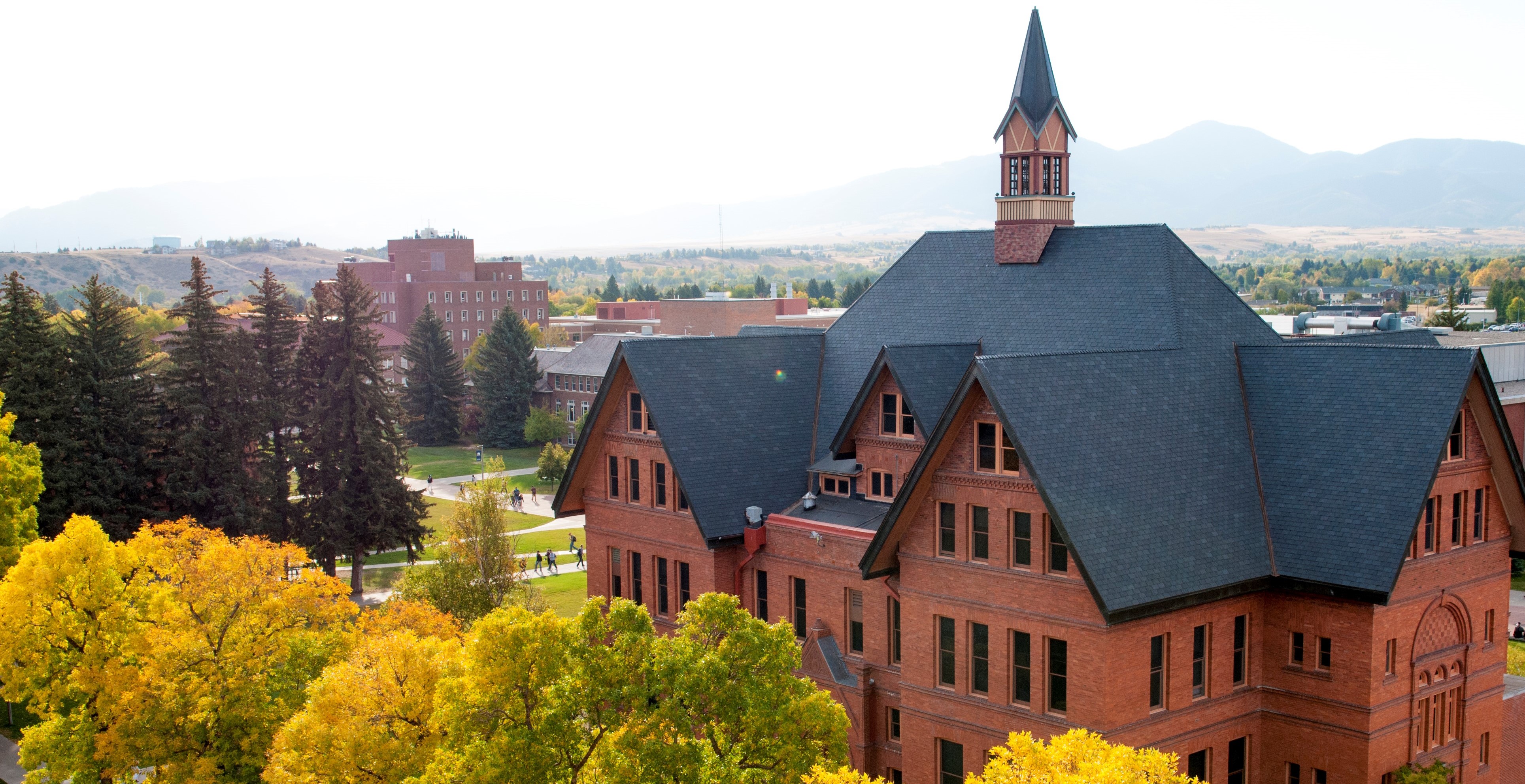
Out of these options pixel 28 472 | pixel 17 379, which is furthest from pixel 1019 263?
pixel 17 379

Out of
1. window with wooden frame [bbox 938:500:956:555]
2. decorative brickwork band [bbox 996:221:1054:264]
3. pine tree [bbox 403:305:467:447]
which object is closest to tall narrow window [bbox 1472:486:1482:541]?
window with wooden frame [bbox 938:500:956:555]

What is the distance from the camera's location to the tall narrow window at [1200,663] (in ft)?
100

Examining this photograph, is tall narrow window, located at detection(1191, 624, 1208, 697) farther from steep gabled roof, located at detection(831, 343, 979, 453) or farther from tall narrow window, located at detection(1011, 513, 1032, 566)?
steep gabled roof, located at detection(831, 343, 979, 453)

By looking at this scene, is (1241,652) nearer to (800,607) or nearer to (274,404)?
(800,607)

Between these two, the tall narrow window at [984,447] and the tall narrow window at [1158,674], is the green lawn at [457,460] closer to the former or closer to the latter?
the tall narrow window at [984,447]

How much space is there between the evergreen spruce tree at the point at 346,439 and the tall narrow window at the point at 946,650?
40.5 m

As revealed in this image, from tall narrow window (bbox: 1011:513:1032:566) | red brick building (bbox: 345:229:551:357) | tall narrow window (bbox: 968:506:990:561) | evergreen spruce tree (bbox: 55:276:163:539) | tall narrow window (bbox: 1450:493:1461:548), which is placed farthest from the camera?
red brick building (bbox: 345:229:551:357)

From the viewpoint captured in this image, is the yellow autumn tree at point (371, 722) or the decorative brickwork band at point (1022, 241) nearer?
the yellow autumn tree at point (371, 722)

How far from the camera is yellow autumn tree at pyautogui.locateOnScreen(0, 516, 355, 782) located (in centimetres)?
3366

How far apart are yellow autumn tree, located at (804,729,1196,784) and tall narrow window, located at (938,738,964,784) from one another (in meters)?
12.0

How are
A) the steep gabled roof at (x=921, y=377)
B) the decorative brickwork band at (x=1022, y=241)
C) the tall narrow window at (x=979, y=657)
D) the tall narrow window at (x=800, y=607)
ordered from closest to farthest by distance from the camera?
the tall narrow window at (x=979, y=657), the steep gabled roof at (x=921, y=377), the tall narrow window at (x=800, y=607), the decorative brickwork band at (x=1022, y=241)

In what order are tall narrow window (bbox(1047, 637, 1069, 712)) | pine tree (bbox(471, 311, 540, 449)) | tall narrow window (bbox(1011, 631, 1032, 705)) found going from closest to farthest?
tall narrow window (bbox(1047, 637, 1069, 712)) < tall narrow window (bbox(1011, 631, 1032, 705)) < pine tree (bbox(471, 311, 540, 449))

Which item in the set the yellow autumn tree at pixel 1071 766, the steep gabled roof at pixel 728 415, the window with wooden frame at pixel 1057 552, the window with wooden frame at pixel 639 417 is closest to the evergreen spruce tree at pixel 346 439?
the steep gabled roof at pixel 728 415

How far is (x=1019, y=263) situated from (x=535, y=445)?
94.1m
